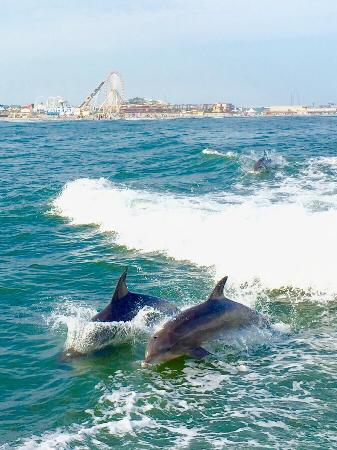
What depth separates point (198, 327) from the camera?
9289mm

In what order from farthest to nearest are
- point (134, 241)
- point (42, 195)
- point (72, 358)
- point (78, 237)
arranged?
point (42, 195) < point (78, 237) < point (134, 241) < point (72, 358)

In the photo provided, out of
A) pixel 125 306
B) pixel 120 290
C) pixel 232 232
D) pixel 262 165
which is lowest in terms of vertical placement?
pixel 125 306

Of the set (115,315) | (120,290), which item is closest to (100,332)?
(115,315)

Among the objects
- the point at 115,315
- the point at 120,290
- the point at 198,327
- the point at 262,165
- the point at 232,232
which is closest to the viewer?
the point at 198,327

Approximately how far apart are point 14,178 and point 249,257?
19.8 metres

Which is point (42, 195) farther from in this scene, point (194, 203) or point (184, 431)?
point (184, 431)

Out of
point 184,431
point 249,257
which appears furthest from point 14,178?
point 184,431

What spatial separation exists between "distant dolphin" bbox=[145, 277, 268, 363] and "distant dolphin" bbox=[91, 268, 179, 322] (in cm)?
90

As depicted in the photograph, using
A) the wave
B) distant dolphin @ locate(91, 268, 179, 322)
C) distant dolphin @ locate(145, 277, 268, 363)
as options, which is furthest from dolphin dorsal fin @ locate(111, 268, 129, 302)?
the wave

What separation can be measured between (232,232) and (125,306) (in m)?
6.71

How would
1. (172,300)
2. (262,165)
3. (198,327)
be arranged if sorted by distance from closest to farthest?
(198,327) → (172,300) → (262,165)

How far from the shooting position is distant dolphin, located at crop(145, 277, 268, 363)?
9.00m

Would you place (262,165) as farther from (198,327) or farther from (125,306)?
(198,327)

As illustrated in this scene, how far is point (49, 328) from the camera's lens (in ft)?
35.4
